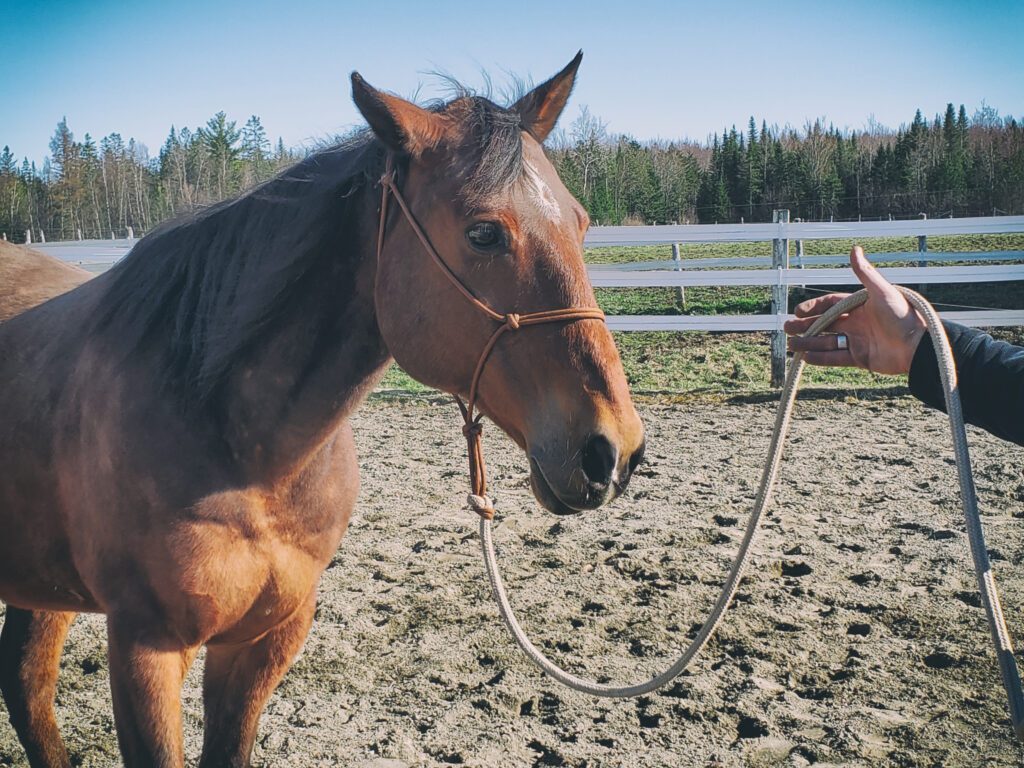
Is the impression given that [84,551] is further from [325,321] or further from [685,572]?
[685,572]

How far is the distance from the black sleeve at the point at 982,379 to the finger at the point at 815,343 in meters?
0.21

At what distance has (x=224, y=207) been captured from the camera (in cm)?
226

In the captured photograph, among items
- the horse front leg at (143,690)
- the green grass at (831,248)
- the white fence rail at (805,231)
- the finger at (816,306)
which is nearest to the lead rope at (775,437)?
the finger at (816,306)

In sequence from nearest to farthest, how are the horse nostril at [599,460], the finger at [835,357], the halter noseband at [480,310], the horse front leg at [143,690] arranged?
the horse nostril at [599,460] → the halter noseband at [480,310] → the finger at [835,357] → the horse front leg at [143,690]

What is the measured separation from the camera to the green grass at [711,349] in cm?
905

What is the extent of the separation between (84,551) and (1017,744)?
10.1 feet

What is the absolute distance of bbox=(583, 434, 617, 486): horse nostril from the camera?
62.2 inches

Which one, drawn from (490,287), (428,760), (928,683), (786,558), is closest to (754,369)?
(786,558)

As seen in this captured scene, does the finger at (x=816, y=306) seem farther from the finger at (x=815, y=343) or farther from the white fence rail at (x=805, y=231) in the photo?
the white fence rail at (x=805, y=231)

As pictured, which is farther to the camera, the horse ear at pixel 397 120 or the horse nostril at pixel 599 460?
the horse ear at pixel 397 120

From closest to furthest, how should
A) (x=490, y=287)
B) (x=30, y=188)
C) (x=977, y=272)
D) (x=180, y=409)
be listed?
(x=490, y=287)
(x=180, y=409)
(x=977, y=272)
(x=30, y=188)

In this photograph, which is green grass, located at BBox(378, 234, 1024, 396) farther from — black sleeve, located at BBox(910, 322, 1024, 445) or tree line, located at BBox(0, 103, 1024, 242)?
tree line, located at BBox(0, 103, 1024, 242)

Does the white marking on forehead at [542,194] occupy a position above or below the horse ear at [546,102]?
below

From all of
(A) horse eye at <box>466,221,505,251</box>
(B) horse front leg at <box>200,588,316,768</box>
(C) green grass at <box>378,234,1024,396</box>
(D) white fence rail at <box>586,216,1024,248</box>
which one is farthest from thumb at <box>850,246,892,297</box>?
(D) white fence rail at <box>586,216,1024,248</box>
